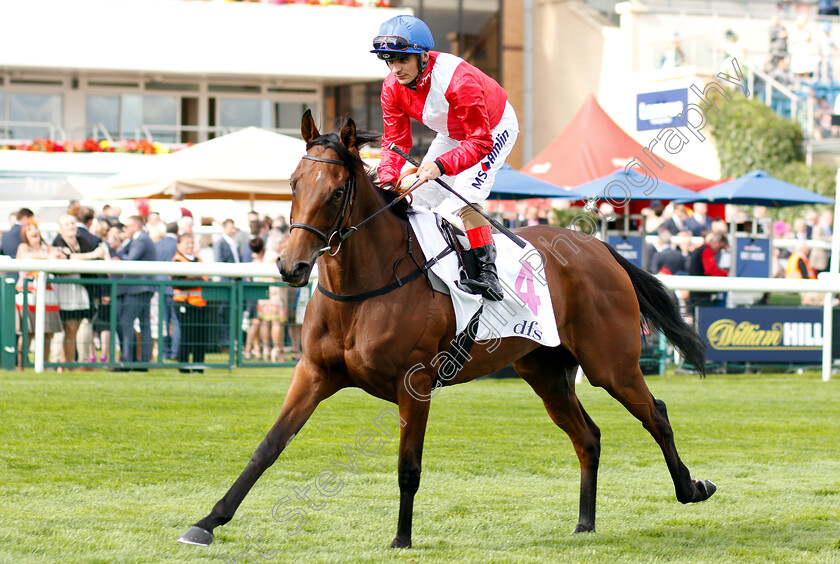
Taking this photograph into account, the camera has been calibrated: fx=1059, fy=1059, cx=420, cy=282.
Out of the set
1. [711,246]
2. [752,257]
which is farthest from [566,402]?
[752,257]

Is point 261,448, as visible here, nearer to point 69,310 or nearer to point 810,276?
point 69,310

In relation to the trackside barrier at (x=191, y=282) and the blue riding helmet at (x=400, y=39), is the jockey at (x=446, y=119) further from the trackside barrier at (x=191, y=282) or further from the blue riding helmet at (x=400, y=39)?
the trackside barrier at (x=191, y=282)

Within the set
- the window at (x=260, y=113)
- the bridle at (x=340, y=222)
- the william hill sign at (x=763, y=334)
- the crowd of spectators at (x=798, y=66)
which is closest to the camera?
the bridle at (x=340, y=222)

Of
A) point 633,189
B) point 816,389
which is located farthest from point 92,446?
point 633,189

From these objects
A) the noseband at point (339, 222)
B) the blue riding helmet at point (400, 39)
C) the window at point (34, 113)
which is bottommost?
the noseband at point (339, 222)

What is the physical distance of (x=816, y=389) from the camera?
10047mm

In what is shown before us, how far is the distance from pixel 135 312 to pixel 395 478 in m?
4.61

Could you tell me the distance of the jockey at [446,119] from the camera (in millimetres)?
4281

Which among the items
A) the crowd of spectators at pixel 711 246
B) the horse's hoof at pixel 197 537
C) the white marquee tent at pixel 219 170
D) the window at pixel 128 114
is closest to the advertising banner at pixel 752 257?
the crowd of spectators at pixel 711 246

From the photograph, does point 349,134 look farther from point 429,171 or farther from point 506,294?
point 506,294

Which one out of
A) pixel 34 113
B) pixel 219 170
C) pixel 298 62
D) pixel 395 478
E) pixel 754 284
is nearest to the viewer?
pixel 395 478

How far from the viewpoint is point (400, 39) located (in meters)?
4.21

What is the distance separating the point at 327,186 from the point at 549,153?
466 inches

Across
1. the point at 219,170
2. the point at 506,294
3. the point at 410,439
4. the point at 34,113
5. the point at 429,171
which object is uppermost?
the point at 34,113
